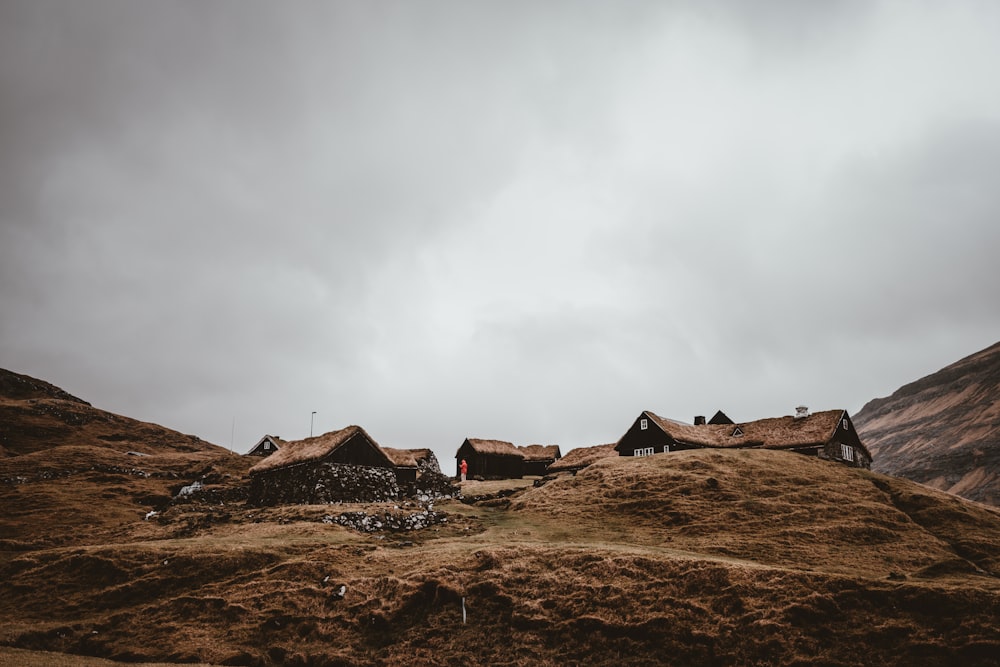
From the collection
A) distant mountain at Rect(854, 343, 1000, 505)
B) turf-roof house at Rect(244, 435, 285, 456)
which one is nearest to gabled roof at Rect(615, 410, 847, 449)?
turf-roof house at Rect(244, 435, 285, 456)

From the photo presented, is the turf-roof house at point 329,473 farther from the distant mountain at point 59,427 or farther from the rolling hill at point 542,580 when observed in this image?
the distant mountain at point 59,427

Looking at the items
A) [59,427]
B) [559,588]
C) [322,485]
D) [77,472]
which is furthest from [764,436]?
[59,427]

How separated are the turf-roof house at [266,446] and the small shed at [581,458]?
122 ft

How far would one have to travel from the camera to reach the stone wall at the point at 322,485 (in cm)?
4978

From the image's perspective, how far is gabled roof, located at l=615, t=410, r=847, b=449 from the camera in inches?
2397

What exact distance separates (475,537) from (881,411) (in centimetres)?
19922

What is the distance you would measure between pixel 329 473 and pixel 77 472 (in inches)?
1206

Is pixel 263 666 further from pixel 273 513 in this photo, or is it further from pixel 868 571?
pixel 868 571

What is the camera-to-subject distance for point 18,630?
25.6m

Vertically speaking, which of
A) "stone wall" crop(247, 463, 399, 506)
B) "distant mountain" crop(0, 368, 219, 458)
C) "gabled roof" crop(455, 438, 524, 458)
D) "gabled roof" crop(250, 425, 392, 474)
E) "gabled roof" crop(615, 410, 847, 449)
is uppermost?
"distant mountain" crop(0, 368, 219, 458)

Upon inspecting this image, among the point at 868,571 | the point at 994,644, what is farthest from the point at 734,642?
the point at 868,571

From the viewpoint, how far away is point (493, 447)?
8594 cm

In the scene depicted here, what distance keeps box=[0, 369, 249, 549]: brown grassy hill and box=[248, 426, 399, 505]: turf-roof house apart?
10357 millimetres

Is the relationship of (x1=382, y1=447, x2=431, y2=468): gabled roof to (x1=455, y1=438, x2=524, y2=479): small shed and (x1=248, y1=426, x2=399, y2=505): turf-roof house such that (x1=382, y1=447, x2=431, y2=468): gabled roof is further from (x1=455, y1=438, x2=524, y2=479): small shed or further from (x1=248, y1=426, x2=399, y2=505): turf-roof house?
(x1=455, y1=438, x2=524, y2=479): small shed
